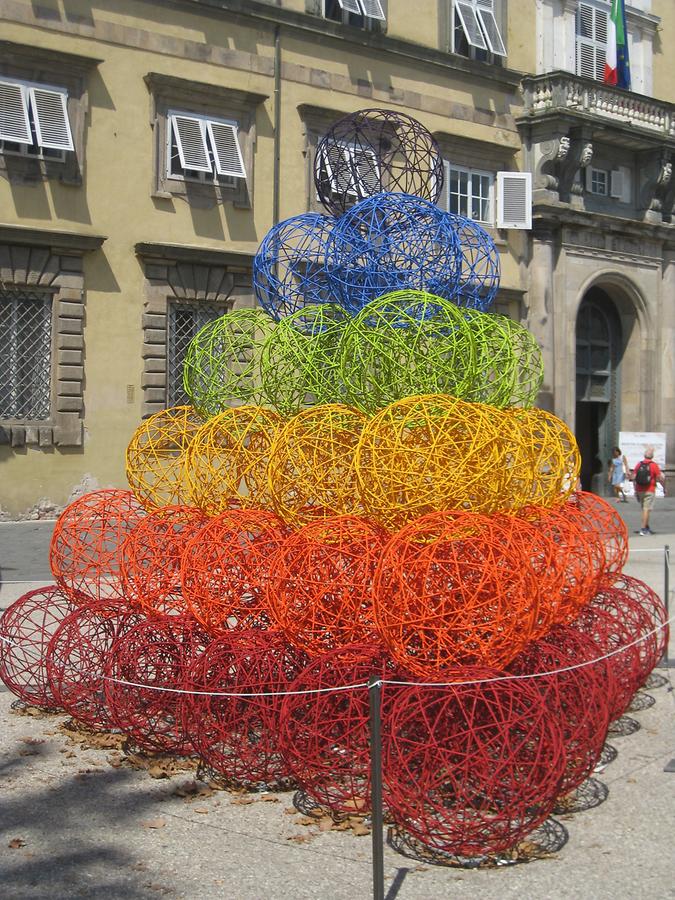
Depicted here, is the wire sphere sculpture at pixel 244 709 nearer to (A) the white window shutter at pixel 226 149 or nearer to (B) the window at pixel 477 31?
(A) the white window shutter at pixel 226 149

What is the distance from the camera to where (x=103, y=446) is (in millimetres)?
18828

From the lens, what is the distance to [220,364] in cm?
809

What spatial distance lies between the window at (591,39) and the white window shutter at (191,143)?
10.3 m

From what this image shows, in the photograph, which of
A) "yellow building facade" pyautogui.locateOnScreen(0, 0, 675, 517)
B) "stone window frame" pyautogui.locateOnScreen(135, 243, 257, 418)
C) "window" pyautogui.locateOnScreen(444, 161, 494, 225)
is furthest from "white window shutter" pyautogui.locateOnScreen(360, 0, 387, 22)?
"stone window frame" pyautogui.locateOnScreen(135, 243, 257, 418)

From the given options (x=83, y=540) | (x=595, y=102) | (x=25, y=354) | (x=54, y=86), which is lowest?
(x=83, y=540)

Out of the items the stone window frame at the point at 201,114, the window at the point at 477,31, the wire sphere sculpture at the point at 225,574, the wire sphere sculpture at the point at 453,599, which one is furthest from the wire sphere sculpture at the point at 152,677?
the window at the point at 477,31

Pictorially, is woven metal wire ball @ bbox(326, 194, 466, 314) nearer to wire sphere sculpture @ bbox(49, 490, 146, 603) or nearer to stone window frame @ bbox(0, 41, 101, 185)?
wire sphere sculpture @ bbox(49, 490, 146, 603)

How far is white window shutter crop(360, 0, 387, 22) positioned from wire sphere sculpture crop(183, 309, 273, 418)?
1528 cm

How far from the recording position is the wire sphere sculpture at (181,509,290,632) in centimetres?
633

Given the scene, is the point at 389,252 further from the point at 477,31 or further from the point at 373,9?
the point at 477,31

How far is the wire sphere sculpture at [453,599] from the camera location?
17.9 feet

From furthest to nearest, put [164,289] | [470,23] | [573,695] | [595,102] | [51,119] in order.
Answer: [595,102], [470,23], [164,289], [51,119], [573,695]

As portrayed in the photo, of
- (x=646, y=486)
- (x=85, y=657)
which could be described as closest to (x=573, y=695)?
(x=85, y=657)

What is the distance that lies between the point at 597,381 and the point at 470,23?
8484 mm
